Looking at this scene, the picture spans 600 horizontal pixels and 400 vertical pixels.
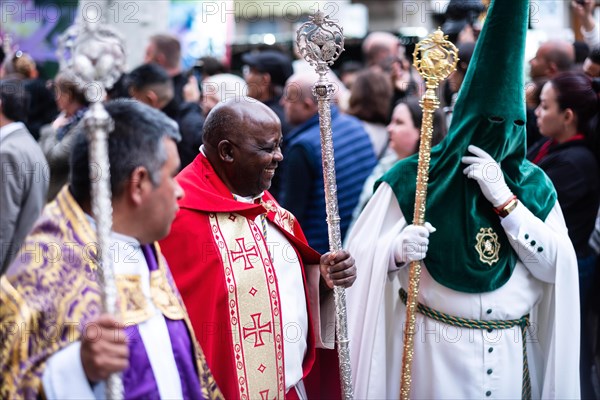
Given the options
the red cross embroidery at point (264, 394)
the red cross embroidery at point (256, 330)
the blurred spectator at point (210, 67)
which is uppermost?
the blurred spectator at point (210, 67)

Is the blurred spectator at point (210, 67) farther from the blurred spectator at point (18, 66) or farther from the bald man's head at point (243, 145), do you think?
the bald man's head at point (243, 145)

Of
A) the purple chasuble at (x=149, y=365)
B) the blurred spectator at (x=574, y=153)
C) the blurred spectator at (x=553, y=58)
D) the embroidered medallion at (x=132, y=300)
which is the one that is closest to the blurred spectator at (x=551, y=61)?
the blurred spectator at (x=553, y=58)

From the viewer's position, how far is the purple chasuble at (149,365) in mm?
2623

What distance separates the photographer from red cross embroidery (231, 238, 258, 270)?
3.52 meters

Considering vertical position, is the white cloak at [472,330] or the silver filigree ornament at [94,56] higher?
the silver filigree ornament at [94,56]

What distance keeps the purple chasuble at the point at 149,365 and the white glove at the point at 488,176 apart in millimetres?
1711

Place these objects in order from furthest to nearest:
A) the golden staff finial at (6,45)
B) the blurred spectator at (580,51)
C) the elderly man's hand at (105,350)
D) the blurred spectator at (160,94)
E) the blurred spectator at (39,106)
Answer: the golden staff finial at (6,45)
the blurred spectator at (39,106)
the blurred spectator at (580,51)
the blurred spectator at (160,94)
the elderly man's hand at (105,350)

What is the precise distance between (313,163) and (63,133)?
5.19 feet

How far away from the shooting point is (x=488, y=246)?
4090 millimetres

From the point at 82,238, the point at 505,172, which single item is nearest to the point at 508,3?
the point at 505,172

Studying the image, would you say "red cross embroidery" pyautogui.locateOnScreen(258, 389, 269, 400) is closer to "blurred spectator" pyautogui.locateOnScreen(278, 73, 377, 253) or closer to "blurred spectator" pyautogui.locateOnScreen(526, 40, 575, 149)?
"blurred spectator" pyautogui.locateOnScreen(278, 73, 377, 253)

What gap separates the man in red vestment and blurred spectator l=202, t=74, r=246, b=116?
11.7ft

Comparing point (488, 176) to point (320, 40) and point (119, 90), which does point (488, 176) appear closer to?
point (320, 40)

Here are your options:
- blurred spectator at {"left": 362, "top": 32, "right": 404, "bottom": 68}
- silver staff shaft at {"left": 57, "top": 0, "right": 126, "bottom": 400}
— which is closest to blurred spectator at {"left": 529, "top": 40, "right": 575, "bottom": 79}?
blurred spectator at {"left": 362, "top": 32, "right": 404, "bottom": 68}
